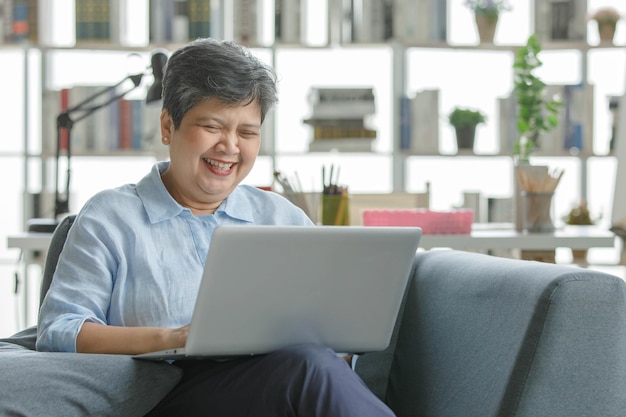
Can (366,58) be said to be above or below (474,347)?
above

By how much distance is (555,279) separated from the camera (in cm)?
150

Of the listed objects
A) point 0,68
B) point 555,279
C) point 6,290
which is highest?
point 0,68

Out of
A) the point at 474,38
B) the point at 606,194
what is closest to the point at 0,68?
the point at 474,38

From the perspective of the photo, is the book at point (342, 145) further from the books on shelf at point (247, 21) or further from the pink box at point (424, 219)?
the pink box at point (424, 219)

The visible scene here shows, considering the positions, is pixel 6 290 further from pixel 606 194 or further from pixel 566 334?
pixel 566 334

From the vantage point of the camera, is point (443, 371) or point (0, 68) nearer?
point (443, 371)

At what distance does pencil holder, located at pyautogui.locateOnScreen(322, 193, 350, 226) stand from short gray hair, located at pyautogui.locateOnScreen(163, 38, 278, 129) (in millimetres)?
1067

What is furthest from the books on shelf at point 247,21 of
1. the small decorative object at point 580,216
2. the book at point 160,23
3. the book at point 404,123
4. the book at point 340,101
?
the small decorative object at point 580,216

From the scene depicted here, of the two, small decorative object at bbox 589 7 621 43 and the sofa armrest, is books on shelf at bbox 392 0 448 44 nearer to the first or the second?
small decorative object at bbox 589 7 621 43

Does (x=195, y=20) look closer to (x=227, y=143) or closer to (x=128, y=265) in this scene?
(x=227, y=143)

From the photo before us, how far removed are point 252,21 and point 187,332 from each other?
10.5ft

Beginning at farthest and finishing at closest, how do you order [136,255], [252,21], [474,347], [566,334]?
[252,21]
[136,255]
[474,347]
[566,334]

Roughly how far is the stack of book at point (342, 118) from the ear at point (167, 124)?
2.46 m

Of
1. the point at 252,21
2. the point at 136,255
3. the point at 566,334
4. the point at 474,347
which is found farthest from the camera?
the point at 252,21
